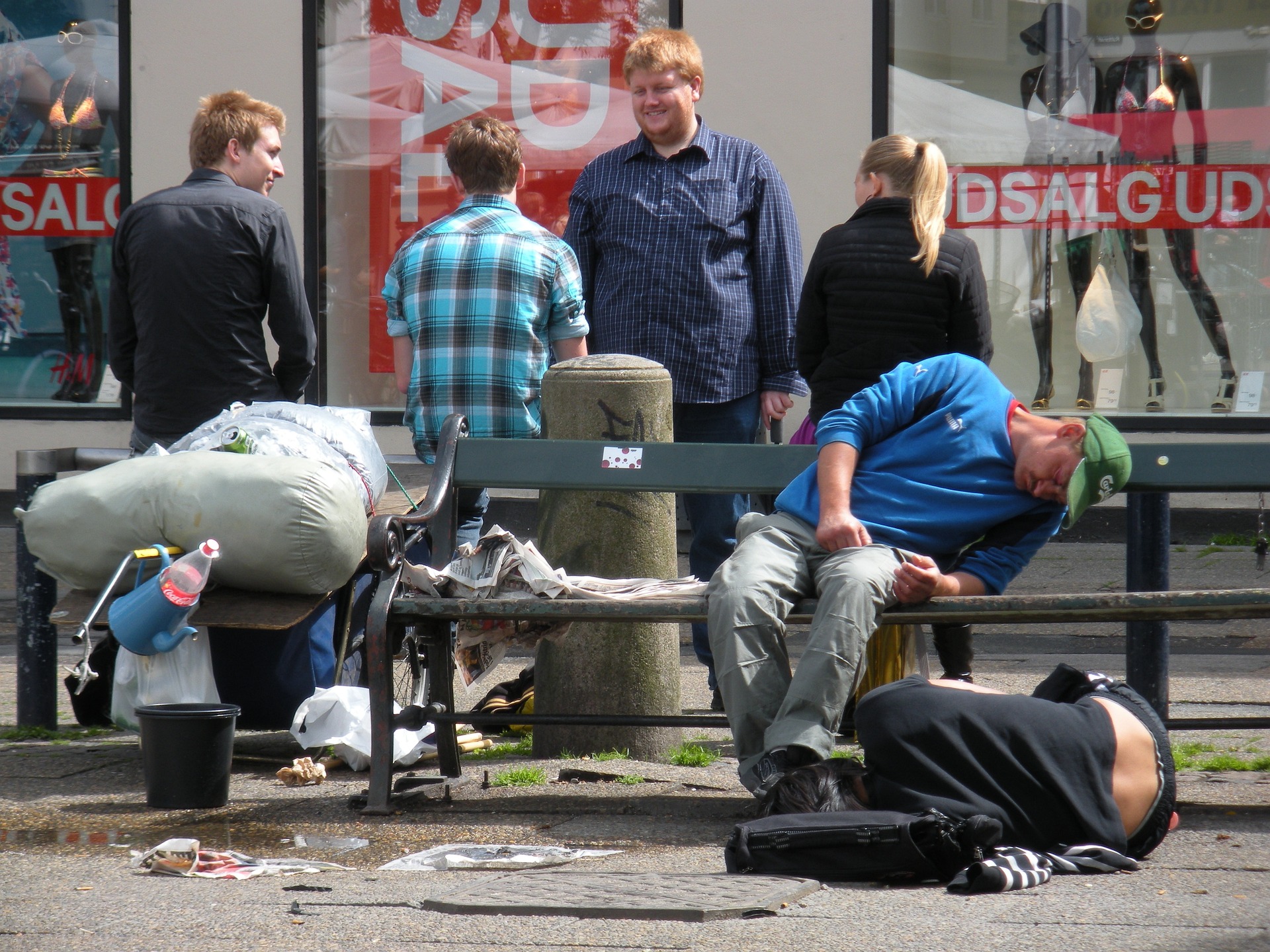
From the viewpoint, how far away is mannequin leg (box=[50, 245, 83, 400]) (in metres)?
9.60

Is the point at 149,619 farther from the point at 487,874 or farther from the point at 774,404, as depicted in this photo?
the point at 774,404

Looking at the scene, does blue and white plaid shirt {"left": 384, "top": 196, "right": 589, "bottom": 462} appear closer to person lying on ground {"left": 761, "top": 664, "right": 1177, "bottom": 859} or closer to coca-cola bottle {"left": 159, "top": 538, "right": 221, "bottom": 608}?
coca-cola bottle {"left": 159, "top": 538, "right": 221, "bottom": 608}

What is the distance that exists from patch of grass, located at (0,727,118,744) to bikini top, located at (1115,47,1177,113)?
21.2 ft

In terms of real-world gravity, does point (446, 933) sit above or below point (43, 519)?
below

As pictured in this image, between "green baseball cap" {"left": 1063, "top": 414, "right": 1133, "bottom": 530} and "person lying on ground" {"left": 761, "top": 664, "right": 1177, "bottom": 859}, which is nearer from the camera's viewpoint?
"person lying on ground" {"left": 761, "top": 664, "right": 1177, "bottom": 859}

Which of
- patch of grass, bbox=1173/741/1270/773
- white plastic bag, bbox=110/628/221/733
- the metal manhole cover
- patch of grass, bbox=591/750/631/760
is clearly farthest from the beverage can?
patch of grass, bbox=1173/741/1270/773

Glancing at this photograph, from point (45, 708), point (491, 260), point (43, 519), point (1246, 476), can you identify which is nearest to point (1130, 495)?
point (1246, 476)

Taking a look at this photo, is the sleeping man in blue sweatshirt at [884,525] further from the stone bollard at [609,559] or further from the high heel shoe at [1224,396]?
the high heel shoe at [1224,396]

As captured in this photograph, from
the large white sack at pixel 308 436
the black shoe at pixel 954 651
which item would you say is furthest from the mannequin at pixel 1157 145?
the large white sack at pixel 308 436

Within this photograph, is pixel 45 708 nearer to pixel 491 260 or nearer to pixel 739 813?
pixel 491 260

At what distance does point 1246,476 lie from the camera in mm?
4301

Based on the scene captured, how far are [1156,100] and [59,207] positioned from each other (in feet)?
21.4

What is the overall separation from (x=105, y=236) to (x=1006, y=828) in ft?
25.6

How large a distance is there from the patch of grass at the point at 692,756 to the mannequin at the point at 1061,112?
4857 mm
